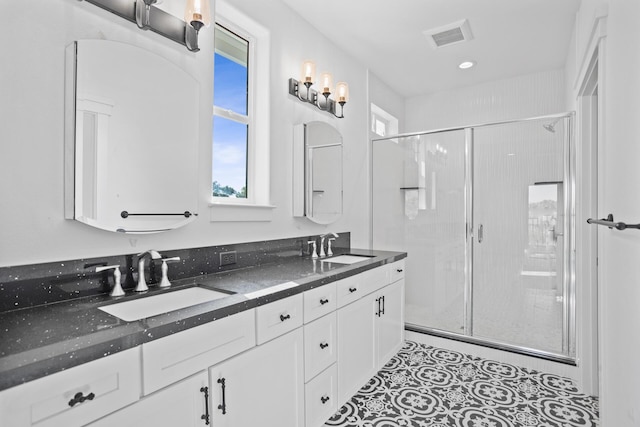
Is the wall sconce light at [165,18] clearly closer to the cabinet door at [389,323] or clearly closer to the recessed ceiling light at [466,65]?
the cabinet door at [389,323]

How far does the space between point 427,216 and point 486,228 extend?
550 millimetres

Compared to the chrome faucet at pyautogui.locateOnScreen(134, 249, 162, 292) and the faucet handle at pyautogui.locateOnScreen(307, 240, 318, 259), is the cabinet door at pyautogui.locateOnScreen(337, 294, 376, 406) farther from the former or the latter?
the chrome faucet at pyautogui.locateOnScreen(134, 249, 162, 292)

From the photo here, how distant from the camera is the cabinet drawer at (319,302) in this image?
1.74 m

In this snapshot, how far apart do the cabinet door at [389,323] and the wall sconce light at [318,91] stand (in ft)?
5.11

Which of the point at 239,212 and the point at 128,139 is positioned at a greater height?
the point at 128,139

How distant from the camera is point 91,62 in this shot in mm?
1414

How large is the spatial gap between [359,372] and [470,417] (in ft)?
2.24

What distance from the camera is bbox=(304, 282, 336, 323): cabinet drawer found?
5.71 feet

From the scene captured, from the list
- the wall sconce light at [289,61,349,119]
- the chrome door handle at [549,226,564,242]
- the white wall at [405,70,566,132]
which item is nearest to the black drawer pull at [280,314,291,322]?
the wall sconce light at [289,61,349,119]

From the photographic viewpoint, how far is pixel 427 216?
3439mm

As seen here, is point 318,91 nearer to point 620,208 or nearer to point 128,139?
point 128,139

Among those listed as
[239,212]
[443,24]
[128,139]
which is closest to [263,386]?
[239,212]

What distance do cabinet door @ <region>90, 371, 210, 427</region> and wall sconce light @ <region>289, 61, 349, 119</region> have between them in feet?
6.67

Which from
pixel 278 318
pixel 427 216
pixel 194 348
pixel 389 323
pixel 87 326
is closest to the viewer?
pixel 87 326
